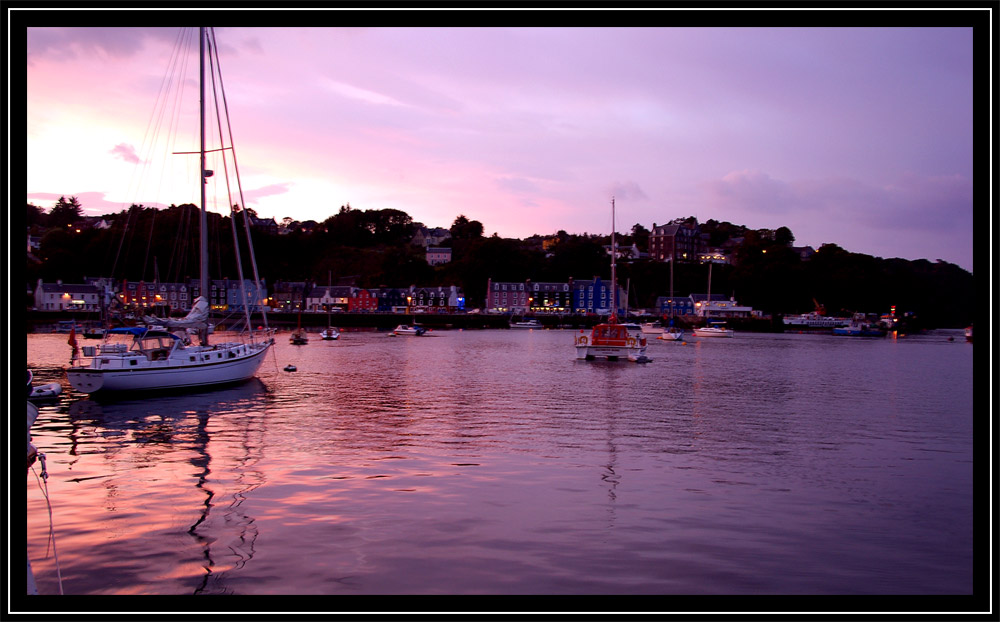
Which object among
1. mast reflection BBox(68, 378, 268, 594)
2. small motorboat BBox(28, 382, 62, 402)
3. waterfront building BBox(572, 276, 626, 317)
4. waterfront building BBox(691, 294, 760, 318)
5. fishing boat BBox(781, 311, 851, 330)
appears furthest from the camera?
waterfront building BBox(572, 276, 626, 317)

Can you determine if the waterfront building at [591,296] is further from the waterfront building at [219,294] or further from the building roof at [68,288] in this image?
the building roof at [68,288]

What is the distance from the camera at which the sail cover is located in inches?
936

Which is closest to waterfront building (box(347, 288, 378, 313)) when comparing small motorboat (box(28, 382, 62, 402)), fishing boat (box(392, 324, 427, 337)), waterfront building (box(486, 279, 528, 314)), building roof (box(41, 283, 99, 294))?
waterfront building (box(486, 279, 528, 314))

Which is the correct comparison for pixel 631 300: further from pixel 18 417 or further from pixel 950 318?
pixel 18 417

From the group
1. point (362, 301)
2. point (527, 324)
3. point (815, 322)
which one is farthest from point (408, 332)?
point (815, 322)

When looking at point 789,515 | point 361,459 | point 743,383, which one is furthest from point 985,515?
point 743,383

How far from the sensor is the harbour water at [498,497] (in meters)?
7.88

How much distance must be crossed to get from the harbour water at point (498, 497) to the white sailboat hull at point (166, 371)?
0.78 metres

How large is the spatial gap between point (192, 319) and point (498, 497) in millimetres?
17646

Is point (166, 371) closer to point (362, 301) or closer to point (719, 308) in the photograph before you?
point (362, 301)

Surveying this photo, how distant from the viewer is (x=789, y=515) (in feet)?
35.0

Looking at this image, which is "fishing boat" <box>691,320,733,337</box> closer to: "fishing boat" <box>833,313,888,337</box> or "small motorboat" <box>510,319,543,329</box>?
"fishing boat" <box>833,313,888,337</box>

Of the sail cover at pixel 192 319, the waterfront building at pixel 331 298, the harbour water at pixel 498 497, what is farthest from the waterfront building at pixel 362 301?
the harbour water at pixel 498 497

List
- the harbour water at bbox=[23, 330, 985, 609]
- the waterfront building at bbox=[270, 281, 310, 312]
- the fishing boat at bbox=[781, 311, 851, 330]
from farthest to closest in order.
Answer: the waterfront building at bbox=[270, 281, 310, 312]
the fishing boat at bbox=[781, 311, 851, 330]
the harbour water at bbox=[23, 330, 985, 609]
